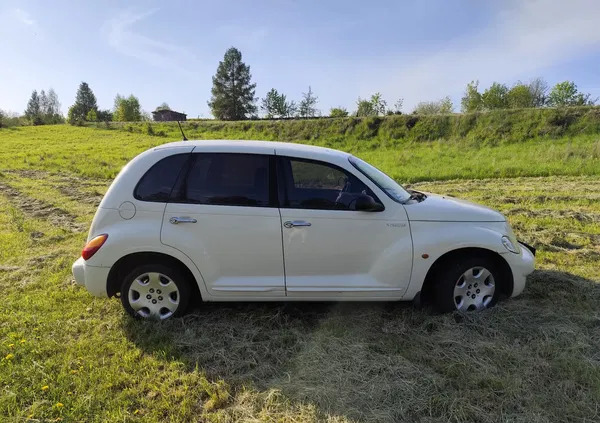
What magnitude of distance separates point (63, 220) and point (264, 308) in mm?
6321

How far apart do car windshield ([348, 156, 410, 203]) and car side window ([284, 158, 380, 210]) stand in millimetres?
170

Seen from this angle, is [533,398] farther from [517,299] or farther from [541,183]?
[541,183]

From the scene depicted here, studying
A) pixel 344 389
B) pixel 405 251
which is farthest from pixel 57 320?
pixel 405 251

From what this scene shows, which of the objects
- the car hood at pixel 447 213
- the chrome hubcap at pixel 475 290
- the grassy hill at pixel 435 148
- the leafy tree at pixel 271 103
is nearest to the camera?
the car hood at pixel 447 213

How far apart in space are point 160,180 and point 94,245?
846 millimetres

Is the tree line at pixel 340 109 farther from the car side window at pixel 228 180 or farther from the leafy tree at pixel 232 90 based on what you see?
the car side window at pixel 228 180

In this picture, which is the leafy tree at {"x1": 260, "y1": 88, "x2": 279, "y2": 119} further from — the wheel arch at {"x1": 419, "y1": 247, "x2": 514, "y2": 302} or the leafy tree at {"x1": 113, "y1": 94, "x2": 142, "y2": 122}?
the wheel arch at {"x1": 419, "y1": 247, "x2": 514, "y2": 302}

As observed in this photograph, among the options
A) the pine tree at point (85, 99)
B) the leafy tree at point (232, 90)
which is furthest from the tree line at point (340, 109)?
the pine tree at point (85, 99)

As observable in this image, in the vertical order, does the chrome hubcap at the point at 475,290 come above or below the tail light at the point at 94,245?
below

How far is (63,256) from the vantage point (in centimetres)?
582

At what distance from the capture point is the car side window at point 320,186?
12.1ft

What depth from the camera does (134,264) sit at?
3.78 m

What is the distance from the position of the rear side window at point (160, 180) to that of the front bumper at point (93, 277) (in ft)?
2.57

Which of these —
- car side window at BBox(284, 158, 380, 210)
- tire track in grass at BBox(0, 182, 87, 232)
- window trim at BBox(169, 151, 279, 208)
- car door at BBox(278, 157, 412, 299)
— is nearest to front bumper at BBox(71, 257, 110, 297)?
window trim at BBox(169, 151, 279, 208)
